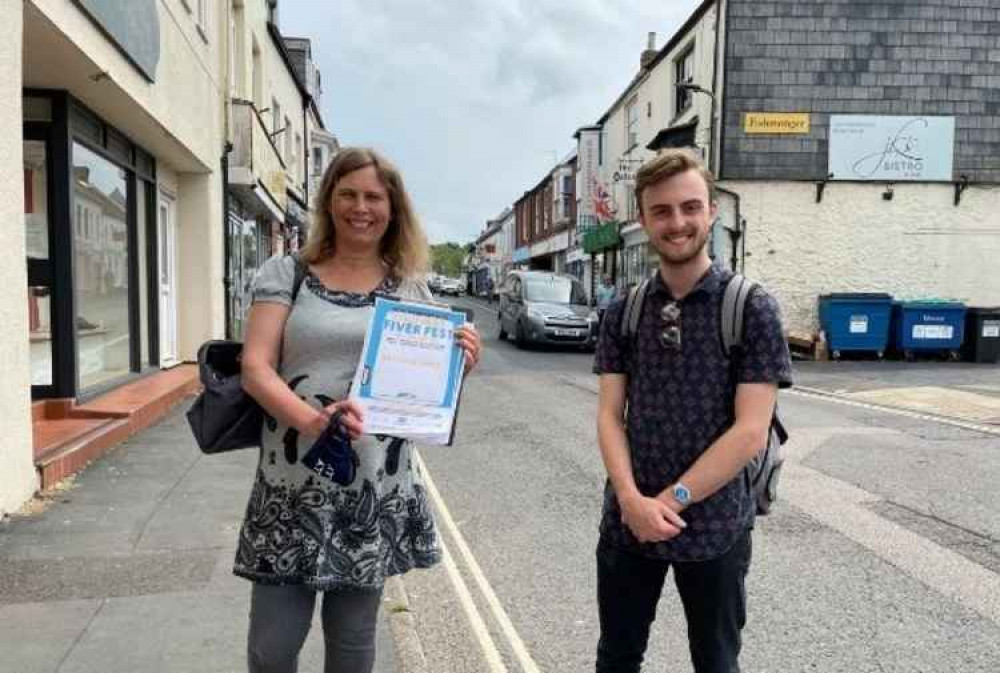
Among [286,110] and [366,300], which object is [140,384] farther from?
[286,110]

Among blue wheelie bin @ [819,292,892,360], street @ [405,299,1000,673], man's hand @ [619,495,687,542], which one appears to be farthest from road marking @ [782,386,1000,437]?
man's hand @ [619,495,687,542]

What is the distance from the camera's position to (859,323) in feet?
55.7

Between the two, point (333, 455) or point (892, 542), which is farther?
point (892, 542)

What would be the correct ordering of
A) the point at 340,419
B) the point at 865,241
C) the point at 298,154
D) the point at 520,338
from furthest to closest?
Answer: the point at 298,154 → the point at 520,338 → the point at 865,241 → the point at 340,419

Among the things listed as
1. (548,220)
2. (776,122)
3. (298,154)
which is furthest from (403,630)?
(548,220)

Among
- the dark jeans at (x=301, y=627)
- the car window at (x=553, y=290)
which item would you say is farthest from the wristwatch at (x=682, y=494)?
the car window at (x=553, y=290)

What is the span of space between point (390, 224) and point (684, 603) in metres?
1.39

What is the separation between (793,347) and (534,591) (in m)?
15.4

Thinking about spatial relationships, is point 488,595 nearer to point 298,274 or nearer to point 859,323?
Answer: point 298,274

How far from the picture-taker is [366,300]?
91.3 inches

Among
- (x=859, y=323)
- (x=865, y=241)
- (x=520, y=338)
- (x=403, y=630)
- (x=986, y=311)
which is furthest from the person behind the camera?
(x=520, y=338)

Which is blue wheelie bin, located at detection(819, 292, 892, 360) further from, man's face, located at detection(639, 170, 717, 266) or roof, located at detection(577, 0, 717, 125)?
man's face, located at detection(639, 170, 717, 266)

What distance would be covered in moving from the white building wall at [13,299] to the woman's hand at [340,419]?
3541mm

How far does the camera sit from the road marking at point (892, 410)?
29.7 feet
